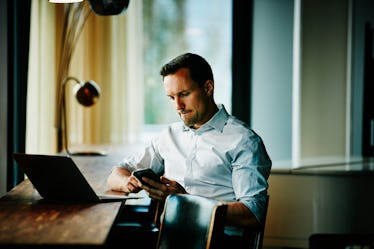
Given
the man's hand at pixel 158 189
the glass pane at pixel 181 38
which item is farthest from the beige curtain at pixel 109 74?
the man's hand at pixel 158 189

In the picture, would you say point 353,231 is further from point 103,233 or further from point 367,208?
point 103,233

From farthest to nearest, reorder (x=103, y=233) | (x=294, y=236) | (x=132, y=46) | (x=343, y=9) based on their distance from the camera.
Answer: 1. (x=132, y=46)
2. (x=343, y=9)
3. (x=294, y=236)
4. (x=103, y=233)

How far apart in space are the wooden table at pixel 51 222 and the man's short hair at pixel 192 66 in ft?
1.86

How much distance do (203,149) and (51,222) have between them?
827mm

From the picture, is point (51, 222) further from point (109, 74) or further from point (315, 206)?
point (109, 74)

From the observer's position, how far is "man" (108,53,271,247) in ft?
6.68

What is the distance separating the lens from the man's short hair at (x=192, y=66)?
2242 millimetres

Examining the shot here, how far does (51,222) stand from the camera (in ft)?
5.41

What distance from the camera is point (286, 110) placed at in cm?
457

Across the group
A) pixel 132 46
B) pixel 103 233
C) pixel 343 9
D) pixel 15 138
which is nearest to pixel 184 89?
pixel 103 233

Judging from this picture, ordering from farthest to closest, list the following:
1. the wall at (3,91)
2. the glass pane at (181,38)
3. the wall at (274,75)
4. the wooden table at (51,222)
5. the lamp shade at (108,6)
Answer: the glass pane at (181,38), the wall at (274,75), the lamp shade at (108,6), the wall at (3,91), the wooden table at (51,222)

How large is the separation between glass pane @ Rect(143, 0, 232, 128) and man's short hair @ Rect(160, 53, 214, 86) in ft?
9.39

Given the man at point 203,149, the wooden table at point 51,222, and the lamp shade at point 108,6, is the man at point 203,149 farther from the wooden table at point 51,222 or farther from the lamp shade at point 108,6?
the lamp shade at point 108,6

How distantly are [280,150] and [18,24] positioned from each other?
2262mm
